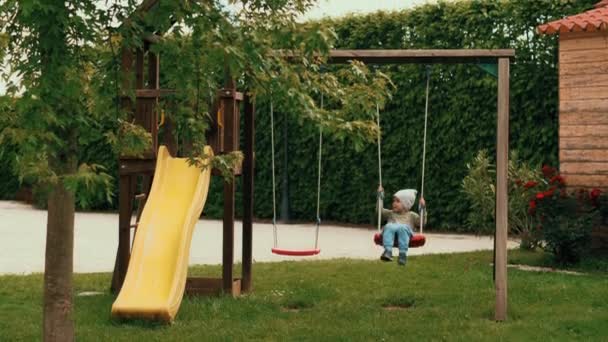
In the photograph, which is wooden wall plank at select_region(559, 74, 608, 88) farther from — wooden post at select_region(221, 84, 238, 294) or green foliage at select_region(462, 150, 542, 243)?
wooden post at select_region(221, 84, 238, 294)

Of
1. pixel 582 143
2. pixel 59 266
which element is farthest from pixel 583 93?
pixel 59 266

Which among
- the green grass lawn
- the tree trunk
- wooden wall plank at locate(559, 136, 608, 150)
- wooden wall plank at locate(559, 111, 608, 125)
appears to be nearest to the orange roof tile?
wooden wall plank at locate(559, 111, 608, 125)

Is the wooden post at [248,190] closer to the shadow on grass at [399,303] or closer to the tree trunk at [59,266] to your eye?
the shadow on grass at [399,303]

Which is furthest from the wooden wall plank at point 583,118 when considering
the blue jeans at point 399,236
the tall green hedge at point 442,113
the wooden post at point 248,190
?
the wooden post at point 248,190

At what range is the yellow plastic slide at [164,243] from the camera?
788 cm

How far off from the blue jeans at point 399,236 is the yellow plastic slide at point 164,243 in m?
2.37

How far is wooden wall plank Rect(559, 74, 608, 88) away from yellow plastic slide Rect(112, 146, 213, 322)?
218 inches

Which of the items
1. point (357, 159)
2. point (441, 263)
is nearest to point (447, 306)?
point (441, 263)

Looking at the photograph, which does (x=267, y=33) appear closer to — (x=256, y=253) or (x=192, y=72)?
(x=192, y=72)

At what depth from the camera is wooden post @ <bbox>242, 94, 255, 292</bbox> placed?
32.0ft

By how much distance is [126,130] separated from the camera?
235 inches

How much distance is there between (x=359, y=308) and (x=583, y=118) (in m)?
5.11

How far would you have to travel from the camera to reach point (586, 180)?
12.3 m

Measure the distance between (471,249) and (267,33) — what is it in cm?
861
